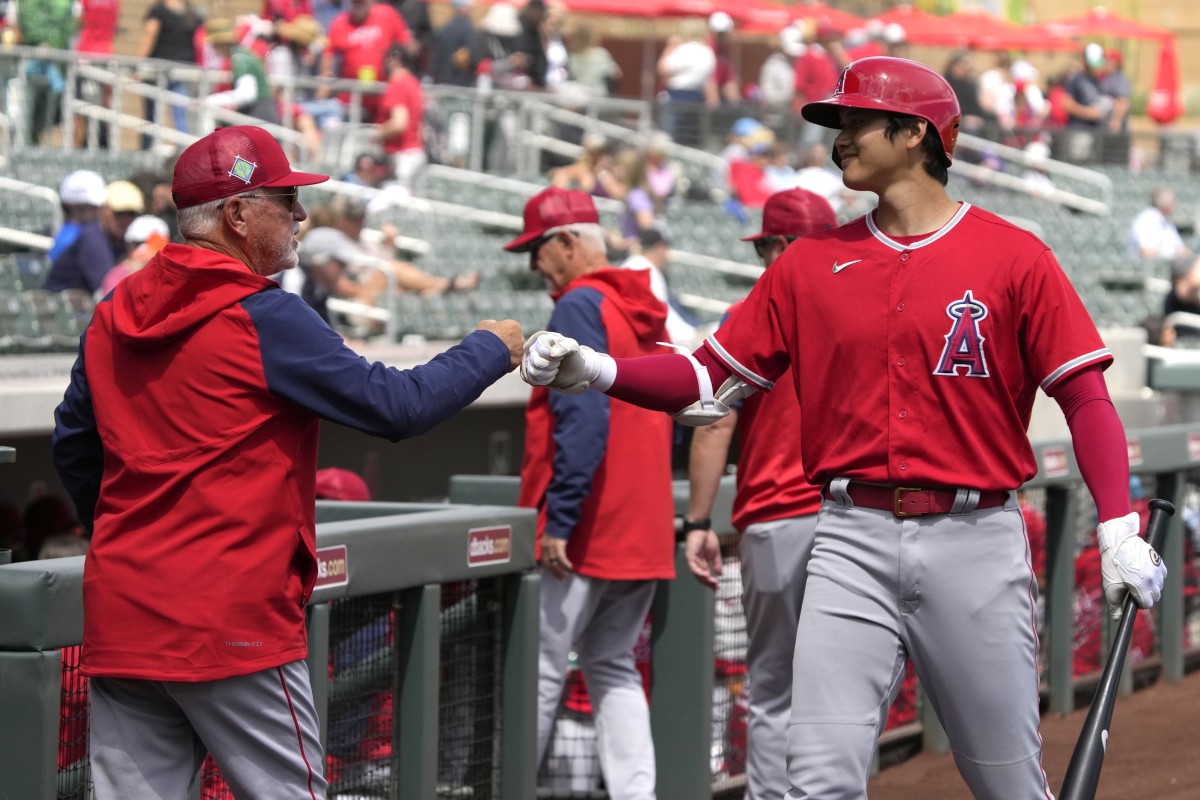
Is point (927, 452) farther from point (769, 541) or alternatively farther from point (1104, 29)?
point (1104, 29)

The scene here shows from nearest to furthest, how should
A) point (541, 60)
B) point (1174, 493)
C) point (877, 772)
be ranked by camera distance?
point (877, 772) → point (1174, 493) → point (541, 60)

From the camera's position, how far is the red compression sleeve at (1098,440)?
340 cm

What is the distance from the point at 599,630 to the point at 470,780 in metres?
0.74

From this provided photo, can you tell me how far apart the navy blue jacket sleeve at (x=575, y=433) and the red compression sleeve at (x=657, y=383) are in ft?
Result: 4.13

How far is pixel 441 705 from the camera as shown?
15.1 ft

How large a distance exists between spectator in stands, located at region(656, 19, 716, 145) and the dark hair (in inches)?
573

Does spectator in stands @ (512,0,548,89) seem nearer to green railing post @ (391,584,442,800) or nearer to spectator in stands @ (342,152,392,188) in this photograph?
spectator in stands @ (342,152,392,188)

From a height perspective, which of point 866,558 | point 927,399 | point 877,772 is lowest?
point 877,772

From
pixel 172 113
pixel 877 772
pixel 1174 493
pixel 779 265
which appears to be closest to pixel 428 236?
pixel 172 113

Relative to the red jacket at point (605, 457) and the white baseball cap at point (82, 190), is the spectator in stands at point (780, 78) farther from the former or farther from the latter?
the red jacket at point (605, 457)

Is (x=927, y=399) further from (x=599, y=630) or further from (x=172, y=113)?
(x=172, y=113)

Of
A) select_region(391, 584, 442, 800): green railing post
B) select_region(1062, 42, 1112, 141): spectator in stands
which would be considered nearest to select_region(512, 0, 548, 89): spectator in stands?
select_region(1062, 42, 1112, 141): spectator in stands

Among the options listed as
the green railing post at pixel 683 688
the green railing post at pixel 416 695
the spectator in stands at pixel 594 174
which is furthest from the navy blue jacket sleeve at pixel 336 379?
the spectator in stands at pixel 594 174

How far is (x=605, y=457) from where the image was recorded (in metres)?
5.20
